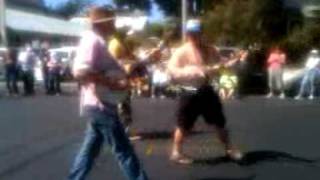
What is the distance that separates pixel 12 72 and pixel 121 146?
2063 cm

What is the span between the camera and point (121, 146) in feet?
28.6

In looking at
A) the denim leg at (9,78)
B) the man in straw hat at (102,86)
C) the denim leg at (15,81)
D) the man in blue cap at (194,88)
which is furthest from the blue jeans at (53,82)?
the man in straw hat at (102,86)

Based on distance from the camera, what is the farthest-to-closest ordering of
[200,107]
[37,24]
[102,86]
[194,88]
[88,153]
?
[37,24] < [200,107] < [194,88] < [88,153] < [102,86]

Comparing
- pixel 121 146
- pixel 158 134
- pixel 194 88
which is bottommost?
pixel 158 134

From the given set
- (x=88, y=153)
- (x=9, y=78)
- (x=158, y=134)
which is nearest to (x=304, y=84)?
(x=9, y=78)

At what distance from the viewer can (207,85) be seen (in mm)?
11117

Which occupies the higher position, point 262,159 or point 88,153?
point 88,153

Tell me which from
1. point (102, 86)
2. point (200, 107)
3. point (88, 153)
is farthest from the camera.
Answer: point (200, 107)

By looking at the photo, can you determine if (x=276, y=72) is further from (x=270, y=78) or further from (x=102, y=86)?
(x=102, y=86)

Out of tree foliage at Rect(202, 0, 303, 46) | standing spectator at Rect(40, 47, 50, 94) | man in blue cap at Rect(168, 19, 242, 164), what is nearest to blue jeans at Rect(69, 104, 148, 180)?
man in blue cap at Rect(168, 19, 242, 164)

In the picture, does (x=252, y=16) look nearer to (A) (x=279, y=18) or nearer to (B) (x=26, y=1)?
(A) (x=279, y=18)

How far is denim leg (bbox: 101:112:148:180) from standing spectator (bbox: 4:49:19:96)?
19.9 metres

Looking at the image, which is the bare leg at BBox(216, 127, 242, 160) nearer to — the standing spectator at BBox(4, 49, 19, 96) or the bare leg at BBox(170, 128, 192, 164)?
the bare leg at BBox(170, 128, 192, 164)

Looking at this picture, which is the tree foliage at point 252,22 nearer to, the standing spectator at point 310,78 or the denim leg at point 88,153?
the standing spectator at point 310,78
